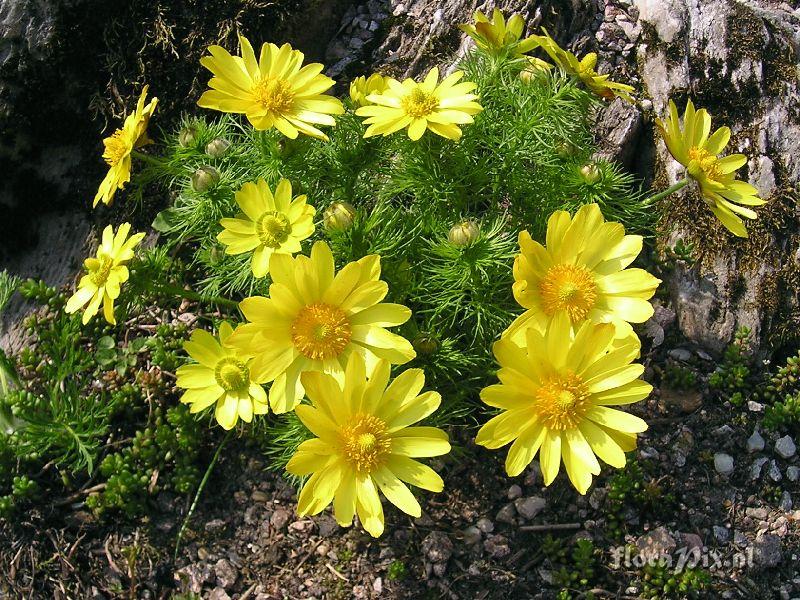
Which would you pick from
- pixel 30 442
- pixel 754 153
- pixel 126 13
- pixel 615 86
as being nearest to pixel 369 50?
pixel 126 13

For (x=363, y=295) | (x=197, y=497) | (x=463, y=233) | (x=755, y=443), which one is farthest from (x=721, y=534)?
(x=197, y=497)

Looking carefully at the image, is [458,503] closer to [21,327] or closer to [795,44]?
[21,327]

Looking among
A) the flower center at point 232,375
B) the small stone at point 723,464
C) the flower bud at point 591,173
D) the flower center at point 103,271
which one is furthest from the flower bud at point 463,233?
the small stone at point 723,464

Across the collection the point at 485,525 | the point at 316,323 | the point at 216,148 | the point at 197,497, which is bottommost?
the point at 197,497

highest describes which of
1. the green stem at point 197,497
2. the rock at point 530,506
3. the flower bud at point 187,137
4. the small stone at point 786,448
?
the flower bud at point 187,137

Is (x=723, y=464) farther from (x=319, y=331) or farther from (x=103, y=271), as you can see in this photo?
(x=103, y=271)

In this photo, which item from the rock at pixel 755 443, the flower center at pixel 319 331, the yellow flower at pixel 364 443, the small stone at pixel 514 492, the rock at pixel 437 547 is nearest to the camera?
the yellow flower at pixel 364 443

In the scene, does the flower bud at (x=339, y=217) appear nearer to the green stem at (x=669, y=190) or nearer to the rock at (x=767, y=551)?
the green stem at (x=669, y=190)
